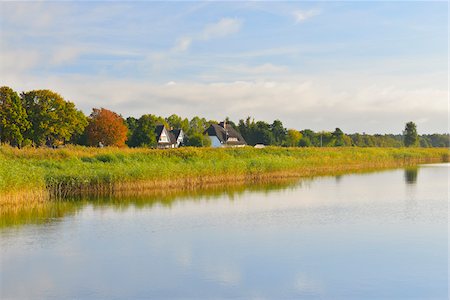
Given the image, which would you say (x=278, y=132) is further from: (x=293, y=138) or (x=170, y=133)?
(x=170, y=133)

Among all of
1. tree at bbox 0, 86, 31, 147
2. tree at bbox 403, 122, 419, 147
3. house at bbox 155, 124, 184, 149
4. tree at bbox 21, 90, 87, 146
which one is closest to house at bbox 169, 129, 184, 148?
house at bbox 155, 124, 184, 149

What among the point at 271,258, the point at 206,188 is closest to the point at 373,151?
the point at 206,188

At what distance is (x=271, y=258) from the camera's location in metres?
13.3

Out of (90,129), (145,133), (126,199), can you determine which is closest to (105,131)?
(90,129)

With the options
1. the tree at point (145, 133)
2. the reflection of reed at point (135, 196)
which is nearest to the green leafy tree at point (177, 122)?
the tree at point (145, 133)

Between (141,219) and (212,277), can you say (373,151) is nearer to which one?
(141,219)

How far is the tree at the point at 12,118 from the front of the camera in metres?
45.9

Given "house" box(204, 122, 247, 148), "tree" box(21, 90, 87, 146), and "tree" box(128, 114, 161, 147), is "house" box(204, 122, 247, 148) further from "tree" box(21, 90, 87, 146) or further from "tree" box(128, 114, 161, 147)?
"tree" box(21, 90, 87, 146)

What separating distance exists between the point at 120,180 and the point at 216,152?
1385 centimetres

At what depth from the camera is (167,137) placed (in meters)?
75.6

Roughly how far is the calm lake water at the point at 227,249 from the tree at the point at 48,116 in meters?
29.4

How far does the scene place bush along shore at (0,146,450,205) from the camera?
71.7ft

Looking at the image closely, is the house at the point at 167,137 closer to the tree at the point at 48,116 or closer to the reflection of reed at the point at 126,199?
the tree at the point at 48,116

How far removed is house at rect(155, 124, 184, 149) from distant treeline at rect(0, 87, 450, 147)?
3.42 meters
